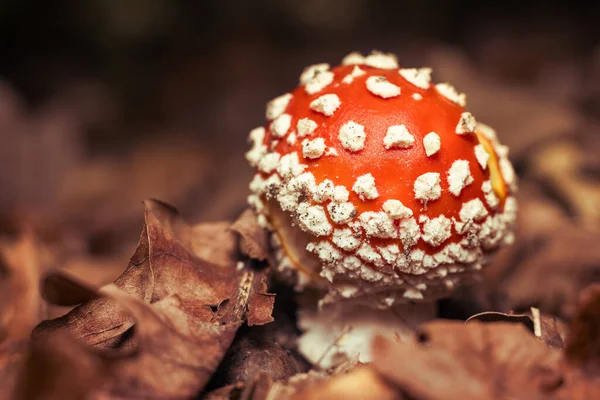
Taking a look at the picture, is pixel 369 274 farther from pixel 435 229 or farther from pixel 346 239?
pixel 435 229

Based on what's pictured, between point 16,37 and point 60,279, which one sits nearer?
point 60,279

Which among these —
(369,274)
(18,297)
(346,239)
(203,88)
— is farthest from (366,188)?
(203,88)

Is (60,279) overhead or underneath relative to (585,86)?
overhead

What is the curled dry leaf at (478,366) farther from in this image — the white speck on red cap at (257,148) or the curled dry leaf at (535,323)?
the white speck on red cap at (257,148)

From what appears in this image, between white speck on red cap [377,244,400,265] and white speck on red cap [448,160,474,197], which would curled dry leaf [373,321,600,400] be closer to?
white speck on red cap [377,244,400,265]

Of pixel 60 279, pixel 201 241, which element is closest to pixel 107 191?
pixel 201 241

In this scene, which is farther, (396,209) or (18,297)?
(18,297)

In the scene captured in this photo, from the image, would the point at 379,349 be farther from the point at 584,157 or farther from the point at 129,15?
the point at 129,15
